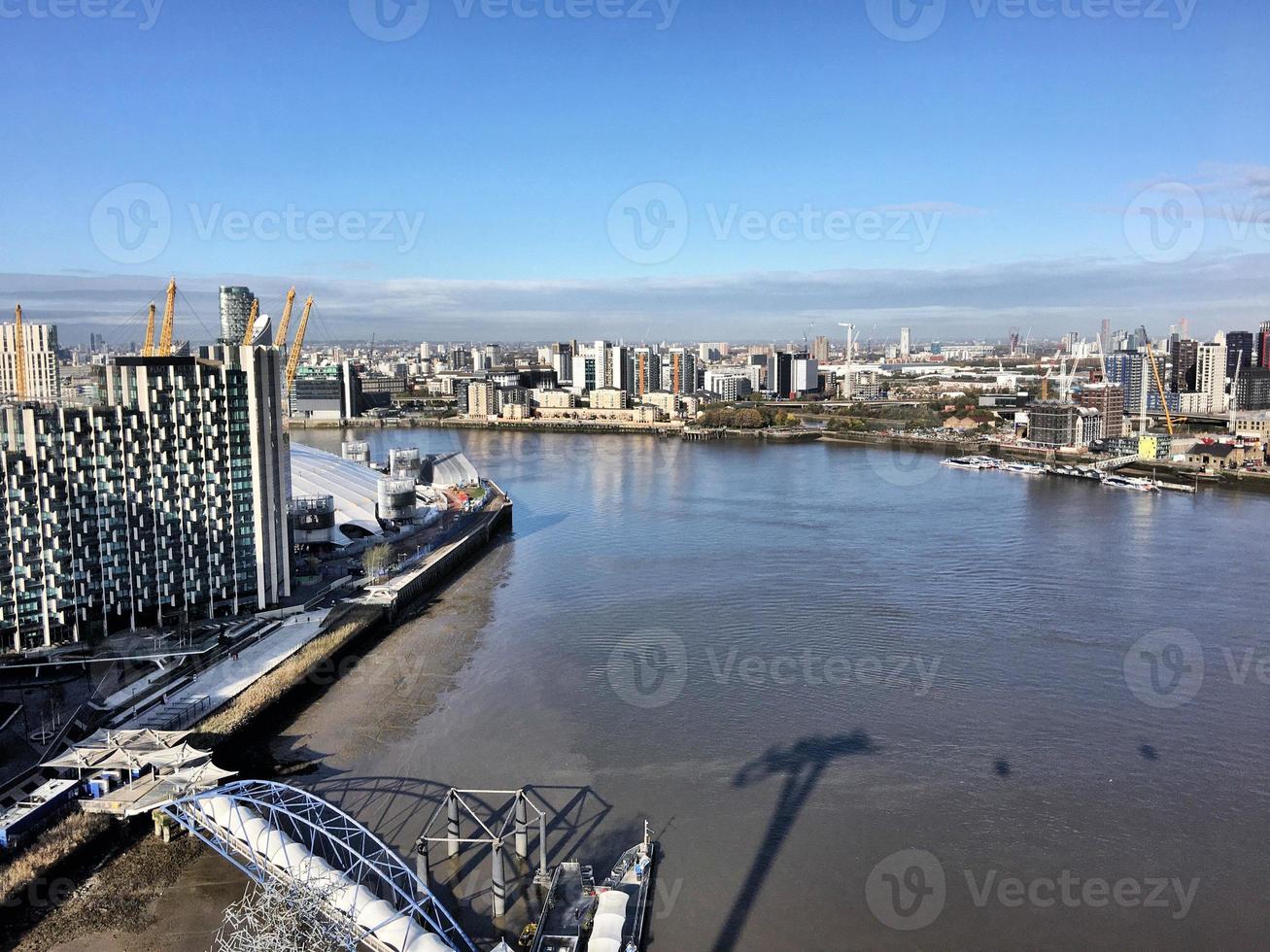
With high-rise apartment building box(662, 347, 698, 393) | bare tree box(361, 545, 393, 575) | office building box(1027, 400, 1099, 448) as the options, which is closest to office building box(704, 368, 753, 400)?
high-rise apartment building box(662, 347, 698, 393)

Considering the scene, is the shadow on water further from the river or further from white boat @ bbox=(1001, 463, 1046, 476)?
white boat @ bbox=(1001, 463, 1046, 476)

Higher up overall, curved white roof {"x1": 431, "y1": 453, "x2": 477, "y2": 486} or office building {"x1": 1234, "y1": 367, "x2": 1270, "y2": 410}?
office building {"x1": 1234, "y1": 367, "x2": 1270, "y2": 410}

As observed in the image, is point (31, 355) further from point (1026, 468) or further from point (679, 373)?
point (679, 373)

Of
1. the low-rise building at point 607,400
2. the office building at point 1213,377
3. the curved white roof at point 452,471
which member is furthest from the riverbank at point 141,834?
the office building at point 1213,377

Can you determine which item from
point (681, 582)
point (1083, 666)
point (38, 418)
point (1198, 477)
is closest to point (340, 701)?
point (38, 418)

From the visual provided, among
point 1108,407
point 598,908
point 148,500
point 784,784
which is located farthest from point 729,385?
point 598,908

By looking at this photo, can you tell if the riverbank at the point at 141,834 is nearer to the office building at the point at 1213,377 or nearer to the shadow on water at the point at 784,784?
the shadow on water at the point at 784,784
